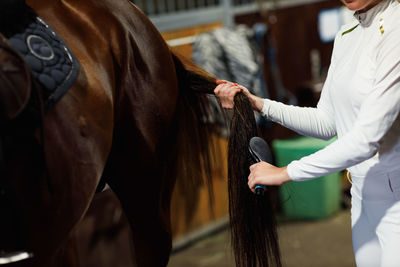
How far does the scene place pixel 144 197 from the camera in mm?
1990

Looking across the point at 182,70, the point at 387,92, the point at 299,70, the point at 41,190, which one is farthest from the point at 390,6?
the point at 299,70

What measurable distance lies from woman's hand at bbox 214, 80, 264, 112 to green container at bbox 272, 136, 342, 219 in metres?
2.23

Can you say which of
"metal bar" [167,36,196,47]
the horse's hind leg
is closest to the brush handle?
the horse's hind leg

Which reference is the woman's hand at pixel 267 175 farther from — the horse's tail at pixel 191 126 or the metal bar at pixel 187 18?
the metal bar at pixel 187 18

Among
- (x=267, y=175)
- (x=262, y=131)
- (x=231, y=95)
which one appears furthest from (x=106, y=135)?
(x=262, y=131)

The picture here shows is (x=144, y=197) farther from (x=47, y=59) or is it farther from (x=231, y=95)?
(x=47, y=59)

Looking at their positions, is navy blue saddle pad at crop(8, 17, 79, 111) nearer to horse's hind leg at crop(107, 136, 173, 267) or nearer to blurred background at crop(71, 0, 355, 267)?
horse's hind leg at crop(107, 136, 173, 267)

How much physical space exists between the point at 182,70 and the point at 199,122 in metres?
0.21

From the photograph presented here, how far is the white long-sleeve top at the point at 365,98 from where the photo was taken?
4.38 ft

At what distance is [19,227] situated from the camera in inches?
57.4

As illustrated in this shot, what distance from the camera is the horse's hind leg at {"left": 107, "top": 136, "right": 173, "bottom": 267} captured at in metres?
1.95

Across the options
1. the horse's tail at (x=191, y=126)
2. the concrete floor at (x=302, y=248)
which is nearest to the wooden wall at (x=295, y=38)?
the concrete floor at (x=302, y=248)

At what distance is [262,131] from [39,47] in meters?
2.30

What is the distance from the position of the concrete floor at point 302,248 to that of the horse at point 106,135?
4.21ft
